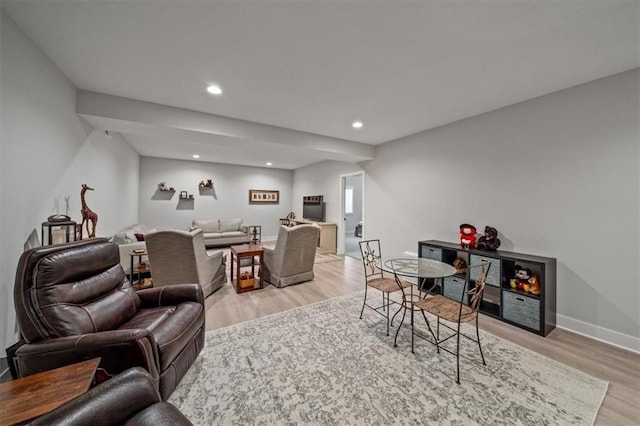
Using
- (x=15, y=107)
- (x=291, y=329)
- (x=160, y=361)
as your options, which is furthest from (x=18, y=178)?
(x=291, y=329)

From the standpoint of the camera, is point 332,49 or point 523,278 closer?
point 332,49

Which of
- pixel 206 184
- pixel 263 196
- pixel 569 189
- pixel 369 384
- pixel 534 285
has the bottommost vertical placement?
pixel 369 384

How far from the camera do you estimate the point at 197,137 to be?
11.4 feet

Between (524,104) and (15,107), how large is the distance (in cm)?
492

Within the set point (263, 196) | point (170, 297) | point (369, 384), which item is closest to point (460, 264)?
point (369, 384)

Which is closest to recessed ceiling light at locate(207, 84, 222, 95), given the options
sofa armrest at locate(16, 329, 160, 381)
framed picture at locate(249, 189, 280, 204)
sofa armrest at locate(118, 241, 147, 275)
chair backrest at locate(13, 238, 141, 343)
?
chair backrest at locate(13, 238, 141, 343)

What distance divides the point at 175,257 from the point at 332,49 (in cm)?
290

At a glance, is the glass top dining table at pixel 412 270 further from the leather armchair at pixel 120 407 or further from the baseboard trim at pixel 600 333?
the leather armchair at pixel 120 407

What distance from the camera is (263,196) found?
821 cm

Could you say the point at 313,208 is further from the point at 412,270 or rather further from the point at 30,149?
the point at 30,149

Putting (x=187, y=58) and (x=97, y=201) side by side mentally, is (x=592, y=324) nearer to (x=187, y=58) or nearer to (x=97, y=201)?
(x=187, y=58)

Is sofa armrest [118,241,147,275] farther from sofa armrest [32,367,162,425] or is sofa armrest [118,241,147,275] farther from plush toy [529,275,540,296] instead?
plush toy [529,275,540,296]

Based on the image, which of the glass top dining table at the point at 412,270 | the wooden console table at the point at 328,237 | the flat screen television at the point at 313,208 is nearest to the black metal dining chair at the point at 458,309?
the glass top dining table at the point at 412,270

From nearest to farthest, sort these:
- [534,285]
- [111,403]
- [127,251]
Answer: [111,403] → [534,285] → [127,251]
